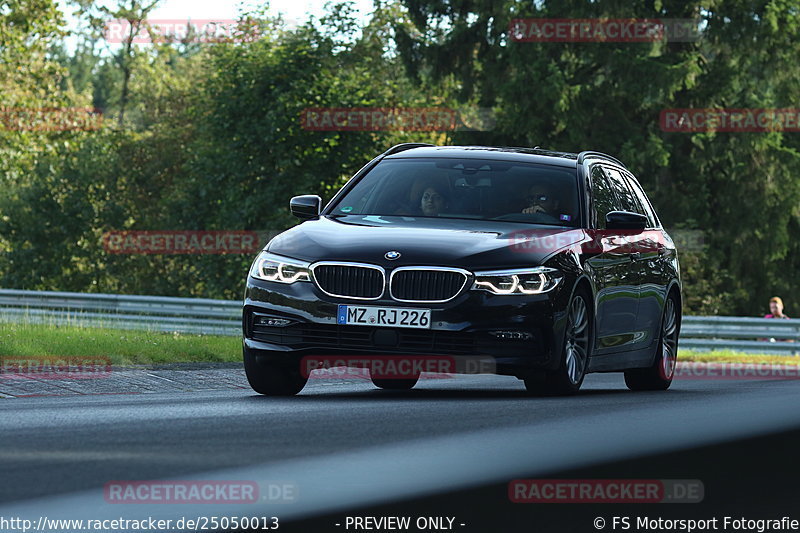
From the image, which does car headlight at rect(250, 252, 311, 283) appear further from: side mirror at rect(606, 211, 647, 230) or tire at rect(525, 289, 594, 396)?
side mirror at rect(606, 211, 647, 230)

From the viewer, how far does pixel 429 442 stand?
12.2 feet

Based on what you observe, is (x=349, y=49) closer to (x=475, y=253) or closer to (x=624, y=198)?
(x=624, y=198)

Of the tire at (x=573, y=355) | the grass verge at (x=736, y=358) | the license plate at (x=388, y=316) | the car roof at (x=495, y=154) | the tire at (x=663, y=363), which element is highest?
the car roof at (x=495, y=154)

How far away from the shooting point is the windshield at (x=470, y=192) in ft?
33.9

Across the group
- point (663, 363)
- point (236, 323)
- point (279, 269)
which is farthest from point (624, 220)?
point (236, 323)

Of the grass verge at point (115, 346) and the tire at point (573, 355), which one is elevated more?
the tire at point (573, 355)

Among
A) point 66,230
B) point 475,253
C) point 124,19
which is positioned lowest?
point 66,230

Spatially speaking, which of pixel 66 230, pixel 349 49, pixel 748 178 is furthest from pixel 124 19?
pixel 748 178

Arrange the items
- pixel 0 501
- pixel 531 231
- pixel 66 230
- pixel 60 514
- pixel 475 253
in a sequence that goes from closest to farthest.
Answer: pixel 60 514 → pixel 0 501 → pixel 475 253 → pixel 531 231 → pixel 66 230

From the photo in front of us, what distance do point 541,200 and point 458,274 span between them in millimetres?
1616

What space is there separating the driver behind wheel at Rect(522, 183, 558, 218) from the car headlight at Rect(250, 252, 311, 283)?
1.81 meters

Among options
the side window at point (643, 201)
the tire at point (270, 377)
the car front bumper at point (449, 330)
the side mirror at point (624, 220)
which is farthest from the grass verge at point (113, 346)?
the side mirror at point (624, 220)

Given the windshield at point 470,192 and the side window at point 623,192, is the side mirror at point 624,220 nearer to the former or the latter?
the windshield at point 470,192

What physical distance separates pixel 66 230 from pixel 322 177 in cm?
1464
